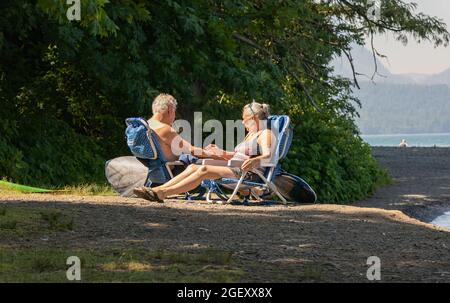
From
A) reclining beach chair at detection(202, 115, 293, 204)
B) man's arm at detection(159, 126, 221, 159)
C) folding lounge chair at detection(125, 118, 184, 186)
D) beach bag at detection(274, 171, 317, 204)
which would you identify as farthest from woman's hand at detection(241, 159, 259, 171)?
beach bag at detection(274, 171, 317, 204)

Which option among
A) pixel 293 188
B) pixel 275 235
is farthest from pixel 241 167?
pixel 275 235

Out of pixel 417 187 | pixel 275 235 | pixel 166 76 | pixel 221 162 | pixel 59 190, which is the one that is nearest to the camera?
pixel 275 235

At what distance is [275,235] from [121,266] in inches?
95.7

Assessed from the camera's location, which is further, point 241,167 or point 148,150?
point 148,150

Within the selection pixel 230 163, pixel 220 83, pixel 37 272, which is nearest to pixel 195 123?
pixel 220 83

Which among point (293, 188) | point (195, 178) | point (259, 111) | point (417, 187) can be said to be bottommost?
point (417, 187)

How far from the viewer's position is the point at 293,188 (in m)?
13.0

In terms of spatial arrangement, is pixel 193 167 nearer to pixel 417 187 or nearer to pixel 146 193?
pixel 146 193

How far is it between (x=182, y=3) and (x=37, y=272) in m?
10.2

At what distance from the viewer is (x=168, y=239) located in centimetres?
888

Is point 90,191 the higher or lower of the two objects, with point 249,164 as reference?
lower

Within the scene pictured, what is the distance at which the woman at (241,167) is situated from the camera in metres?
11.8

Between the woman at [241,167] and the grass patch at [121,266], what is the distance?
3.80 meters
